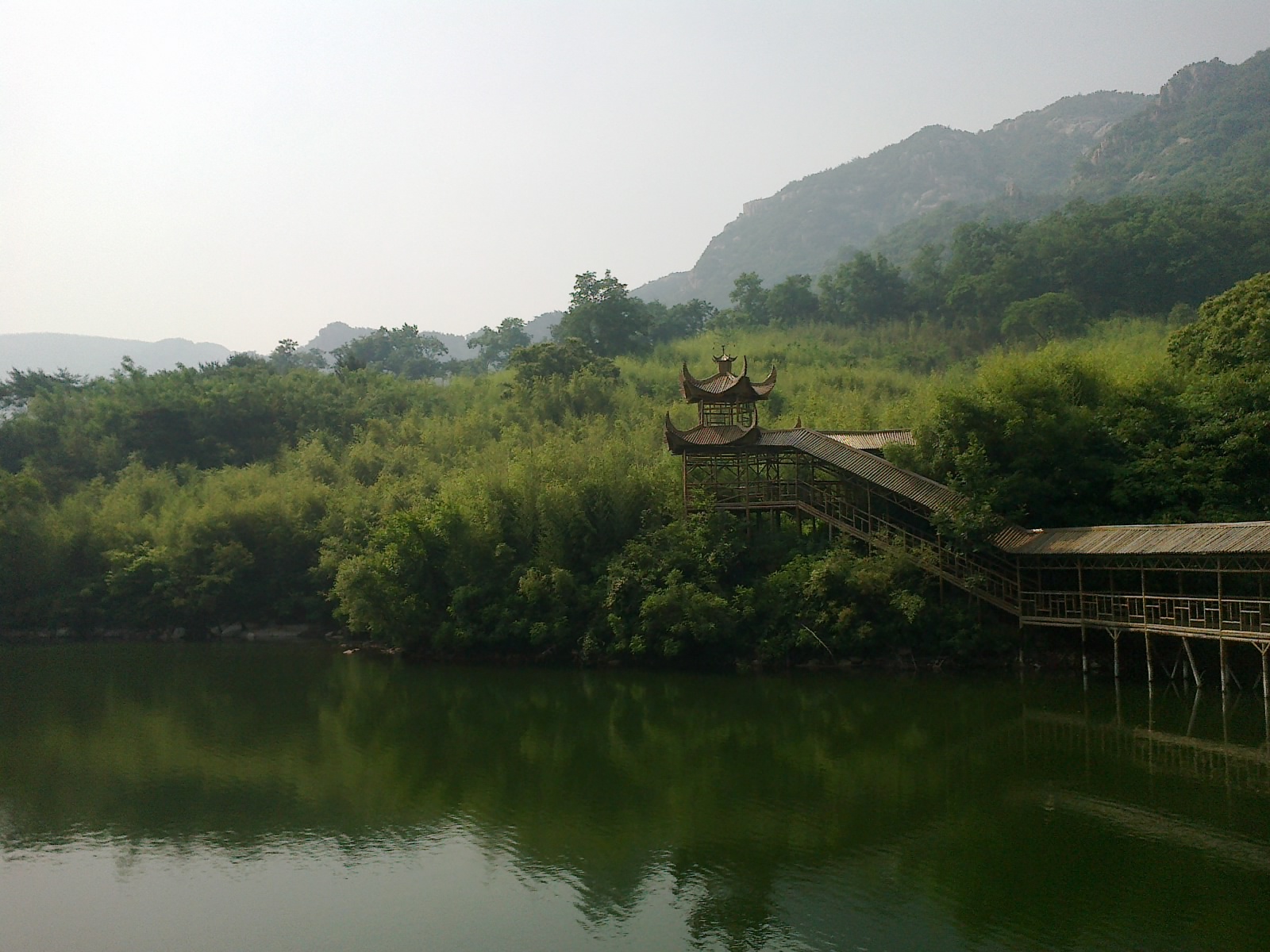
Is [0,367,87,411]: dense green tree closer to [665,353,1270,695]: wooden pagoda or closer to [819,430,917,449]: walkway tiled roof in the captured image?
[665,353,1270,695]: wooden pagoda

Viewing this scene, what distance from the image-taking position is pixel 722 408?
24.7 m

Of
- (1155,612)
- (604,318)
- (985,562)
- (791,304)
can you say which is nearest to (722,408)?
(985,562)

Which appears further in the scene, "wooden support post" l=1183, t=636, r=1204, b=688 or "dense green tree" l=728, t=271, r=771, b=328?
"dense green tree" l=728, t=271, r=771, b=328

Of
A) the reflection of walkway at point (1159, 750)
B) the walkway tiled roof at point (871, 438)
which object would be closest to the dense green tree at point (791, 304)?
the walkway tiled roof at point (871, 438)

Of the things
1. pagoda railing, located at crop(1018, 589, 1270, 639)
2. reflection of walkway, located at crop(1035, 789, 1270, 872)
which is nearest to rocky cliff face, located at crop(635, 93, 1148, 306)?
pagoda railing, located at crop(1018, 589, 1270, 639)

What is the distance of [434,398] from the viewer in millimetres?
44562

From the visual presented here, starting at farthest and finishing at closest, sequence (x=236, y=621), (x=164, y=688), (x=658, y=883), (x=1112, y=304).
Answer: (x=1112, y=304) < (x=236, y=621) < (x=164, y=688) < (x=658, y=883)

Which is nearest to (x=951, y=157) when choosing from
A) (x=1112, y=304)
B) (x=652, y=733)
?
(x=1112, y=304)

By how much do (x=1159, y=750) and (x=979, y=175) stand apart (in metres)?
124

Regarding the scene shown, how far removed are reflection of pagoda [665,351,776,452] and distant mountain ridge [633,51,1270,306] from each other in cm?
6393

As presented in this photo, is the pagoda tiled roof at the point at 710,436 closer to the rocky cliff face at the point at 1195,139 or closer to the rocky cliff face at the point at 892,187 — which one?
the rocky cliff face at the point at 1195,139

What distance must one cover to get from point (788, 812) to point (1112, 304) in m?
37.1

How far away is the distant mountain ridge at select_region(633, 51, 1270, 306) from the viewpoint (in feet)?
269

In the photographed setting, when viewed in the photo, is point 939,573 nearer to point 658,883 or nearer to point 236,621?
point 658,883
